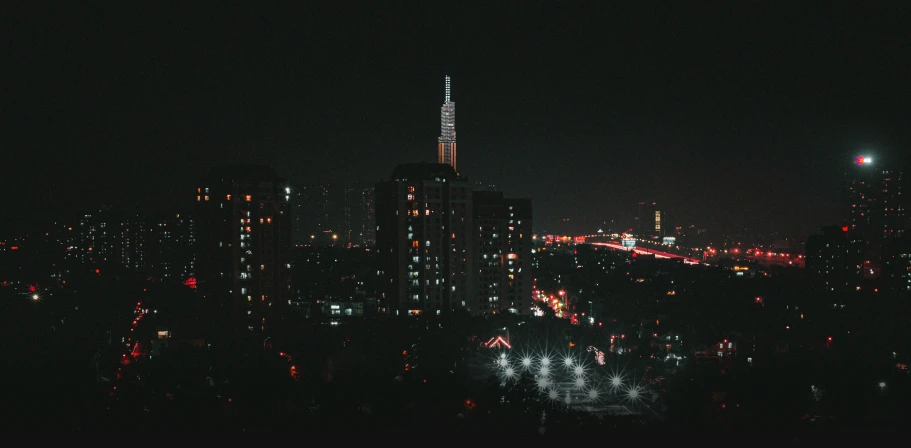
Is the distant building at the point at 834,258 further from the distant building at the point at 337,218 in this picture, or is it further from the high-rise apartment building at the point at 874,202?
the distant building at the point at 337,218

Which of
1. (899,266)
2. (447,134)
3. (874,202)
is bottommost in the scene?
(899,266)

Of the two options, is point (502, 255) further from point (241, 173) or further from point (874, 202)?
point (874, 202)

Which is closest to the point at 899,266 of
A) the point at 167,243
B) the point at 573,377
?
the point at 573,377

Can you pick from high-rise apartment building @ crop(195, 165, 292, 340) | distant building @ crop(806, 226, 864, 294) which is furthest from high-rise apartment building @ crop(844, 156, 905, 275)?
high-rise apartment building @ crop(195, 165, 292, 340)

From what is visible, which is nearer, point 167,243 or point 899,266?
point 899,266

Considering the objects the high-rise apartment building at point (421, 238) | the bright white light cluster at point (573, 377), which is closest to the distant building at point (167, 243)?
the high-rise apartment building at point (421, 238)

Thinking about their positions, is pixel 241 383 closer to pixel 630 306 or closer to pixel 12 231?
pixel 630 306

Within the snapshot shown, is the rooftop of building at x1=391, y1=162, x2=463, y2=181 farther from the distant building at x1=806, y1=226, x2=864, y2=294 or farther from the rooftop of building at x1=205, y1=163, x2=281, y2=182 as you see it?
the distant building at x1=806, y1=226, x2=864, y2=294
